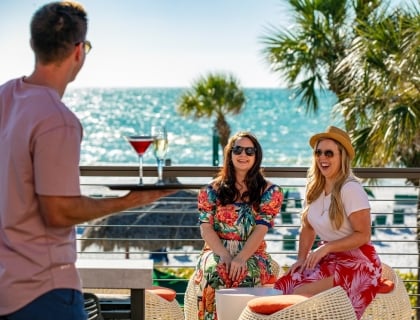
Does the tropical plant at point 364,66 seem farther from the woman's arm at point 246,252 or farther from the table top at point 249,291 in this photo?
the table top at point 249,291

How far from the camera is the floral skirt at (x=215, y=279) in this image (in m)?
4.53

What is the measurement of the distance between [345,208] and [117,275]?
1.22m

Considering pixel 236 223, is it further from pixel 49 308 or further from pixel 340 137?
pixel 49 308

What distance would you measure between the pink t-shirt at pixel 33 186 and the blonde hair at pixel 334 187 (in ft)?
7.69

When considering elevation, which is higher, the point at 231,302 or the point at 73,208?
the point at 73,208

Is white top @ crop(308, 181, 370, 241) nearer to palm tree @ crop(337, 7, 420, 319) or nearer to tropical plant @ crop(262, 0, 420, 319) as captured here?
tropical plant @ crop(262, 0, 420, 319)

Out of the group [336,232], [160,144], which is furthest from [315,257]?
[160,144]

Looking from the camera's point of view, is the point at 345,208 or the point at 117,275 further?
the point at 345,208

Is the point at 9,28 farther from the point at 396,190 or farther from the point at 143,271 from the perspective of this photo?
the point at 143,271

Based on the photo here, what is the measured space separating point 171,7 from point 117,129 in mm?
7588

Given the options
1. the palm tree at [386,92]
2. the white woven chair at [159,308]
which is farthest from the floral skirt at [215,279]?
the palm tree at [386,92]

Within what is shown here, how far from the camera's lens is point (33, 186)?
212 cm

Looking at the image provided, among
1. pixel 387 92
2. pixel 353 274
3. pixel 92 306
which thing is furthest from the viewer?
pixel 387 92

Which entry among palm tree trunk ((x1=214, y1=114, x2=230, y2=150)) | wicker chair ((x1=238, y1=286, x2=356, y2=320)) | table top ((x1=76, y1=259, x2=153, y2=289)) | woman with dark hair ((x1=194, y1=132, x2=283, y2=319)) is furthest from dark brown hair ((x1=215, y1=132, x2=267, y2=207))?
palm tree trunk ((x1=214, y1=114, x2=230, y2=150))
